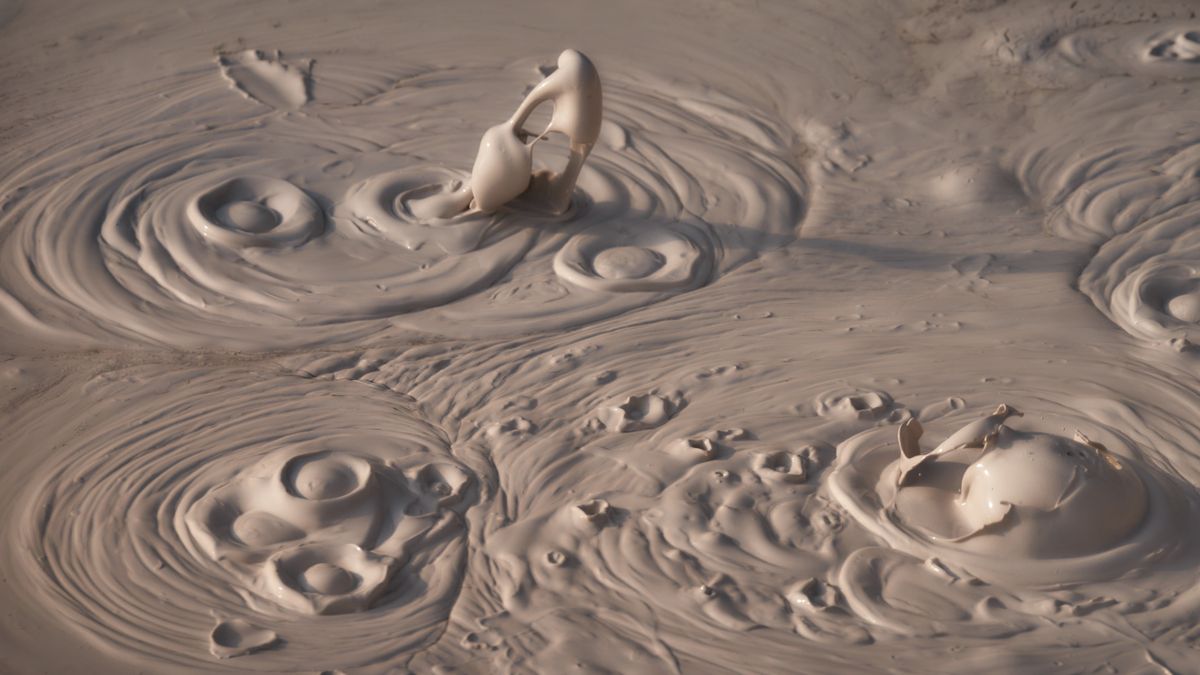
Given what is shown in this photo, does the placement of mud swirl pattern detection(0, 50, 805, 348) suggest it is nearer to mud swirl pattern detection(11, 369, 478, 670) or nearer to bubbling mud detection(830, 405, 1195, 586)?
mud swirl pattern detection(11, 369, 478, 670)

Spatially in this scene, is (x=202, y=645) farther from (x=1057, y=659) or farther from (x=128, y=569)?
(x=1057, y=659)

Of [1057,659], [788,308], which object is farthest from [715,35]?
[1057,659]

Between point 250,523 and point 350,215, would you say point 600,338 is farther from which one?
point 250,523

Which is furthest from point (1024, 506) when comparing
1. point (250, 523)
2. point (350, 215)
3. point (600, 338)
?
point (350, 215)

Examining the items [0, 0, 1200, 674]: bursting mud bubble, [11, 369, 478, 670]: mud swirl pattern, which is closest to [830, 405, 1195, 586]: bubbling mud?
[0, 0, 1200, 674]: bursting mud bubble

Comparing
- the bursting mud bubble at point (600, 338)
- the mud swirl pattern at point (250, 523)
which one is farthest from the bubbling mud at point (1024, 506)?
the mud swirl pattern at point (250, 523)

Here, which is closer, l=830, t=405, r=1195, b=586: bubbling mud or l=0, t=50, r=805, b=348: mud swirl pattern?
l=830, t=405, r=1195, b=586: bubbling mud

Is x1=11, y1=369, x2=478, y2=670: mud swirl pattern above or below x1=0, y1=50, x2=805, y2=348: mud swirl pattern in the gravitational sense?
below

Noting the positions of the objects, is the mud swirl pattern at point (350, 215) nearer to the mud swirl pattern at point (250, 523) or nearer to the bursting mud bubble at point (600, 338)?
the bursting mud bubble at point (600, 338)
